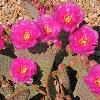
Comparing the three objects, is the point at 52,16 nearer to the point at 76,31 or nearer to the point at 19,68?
the point at 76,31

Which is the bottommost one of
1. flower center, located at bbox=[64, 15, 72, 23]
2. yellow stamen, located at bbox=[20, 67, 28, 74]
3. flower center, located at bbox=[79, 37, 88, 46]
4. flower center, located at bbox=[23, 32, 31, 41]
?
yellow stamen, located at bbox=[20, 67, 28, 74]

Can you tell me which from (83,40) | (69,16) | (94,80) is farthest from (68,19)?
(94,80)

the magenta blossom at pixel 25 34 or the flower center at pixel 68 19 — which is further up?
the flower center at pixel 68 19

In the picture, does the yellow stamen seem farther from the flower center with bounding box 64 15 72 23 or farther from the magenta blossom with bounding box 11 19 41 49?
the flower center with bounding box 64 15 72 23

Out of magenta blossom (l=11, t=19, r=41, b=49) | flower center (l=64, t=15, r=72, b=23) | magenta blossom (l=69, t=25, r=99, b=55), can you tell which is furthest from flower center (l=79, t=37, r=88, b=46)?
magenta blossom (l=11, t=19, r=41, b=49)

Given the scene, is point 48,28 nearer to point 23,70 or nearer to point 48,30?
point 48,30

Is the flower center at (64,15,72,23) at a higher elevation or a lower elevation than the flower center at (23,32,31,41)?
higher

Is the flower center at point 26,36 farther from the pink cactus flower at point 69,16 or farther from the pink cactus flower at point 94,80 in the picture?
the pink cactus flower at point 94,80

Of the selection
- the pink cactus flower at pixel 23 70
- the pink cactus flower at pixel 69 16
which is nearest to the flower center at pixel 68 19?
the pink cactus flower at pixel 69 16
